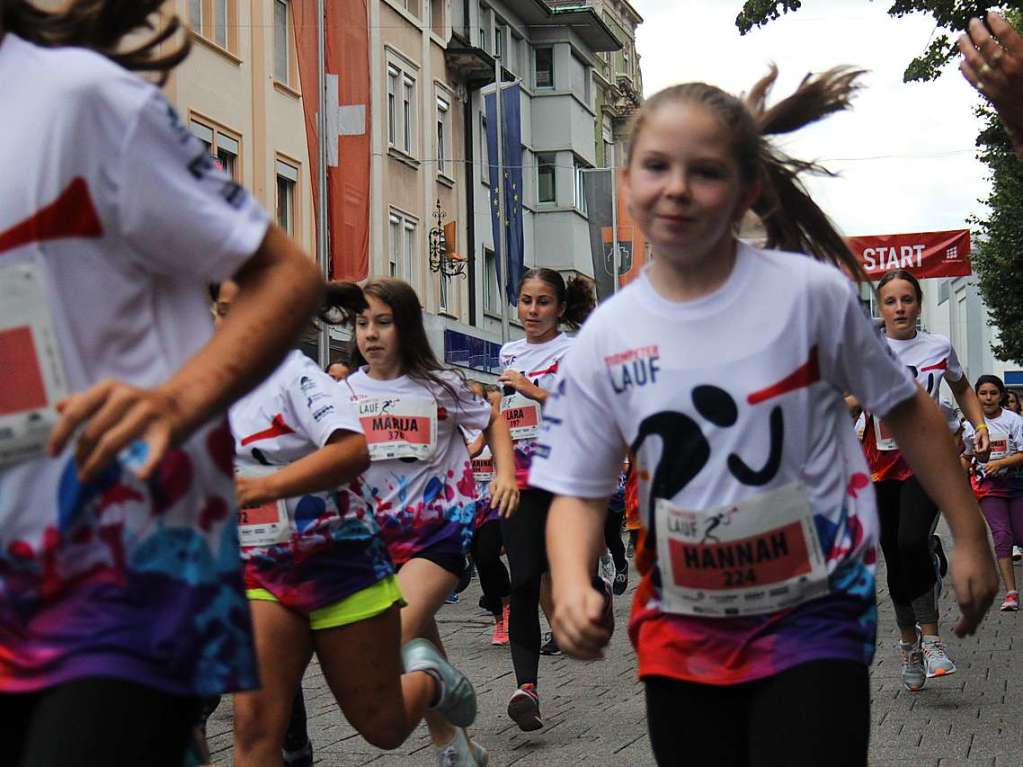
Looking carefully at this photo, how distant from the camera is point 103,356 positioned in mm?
2621

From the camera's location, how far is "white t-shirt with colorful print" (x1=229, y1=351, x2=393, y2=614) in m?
5.60

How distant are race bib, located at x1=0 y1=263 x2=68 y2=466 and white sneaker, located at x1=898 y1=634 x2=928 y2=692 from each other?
7522mm

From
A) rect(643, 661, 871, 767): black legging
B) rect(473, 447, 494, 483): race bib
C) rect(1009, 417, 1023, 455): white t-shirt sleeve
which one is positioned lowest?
rect(643, 661, 871, 767): black legging

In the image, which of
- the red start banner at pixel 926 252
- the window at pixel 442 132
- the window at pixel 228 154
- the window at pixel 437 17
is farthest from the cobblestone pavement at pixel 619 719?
the window at pixel 437 17

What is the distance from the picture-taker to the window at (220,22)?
27016 millimetres

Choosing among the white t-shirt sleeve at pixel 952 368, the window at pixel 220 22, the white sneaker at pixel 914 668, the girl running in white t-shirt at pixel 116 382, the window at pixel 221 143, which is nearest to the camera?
the girl running in white t-shirt at pixel 116 382

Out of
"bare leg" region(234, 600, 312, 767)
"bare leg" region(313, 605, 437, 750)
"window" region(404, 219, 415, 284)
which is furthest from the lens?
"window" region(404, 219, 415, 284)

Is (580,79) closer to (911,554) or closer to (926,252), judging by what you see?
(926,252)

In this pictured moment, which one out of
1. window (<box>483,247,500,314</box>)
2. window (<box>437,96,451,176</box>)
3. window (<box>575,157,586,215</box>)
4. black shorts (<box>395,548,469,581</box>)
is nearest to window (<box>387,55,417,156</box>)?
window (<box>437,96,451,176</box>)

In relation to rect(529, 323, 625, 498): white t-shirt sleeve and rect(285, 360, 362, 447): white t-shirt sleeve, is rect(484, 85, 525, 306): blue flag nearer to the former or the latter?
rect(285, 360, 362, 447): white t-shirt sleeve

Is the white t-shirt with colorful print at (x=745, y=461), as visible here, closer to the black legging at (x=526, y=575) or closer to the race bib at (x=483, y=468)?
the black legging at (x=526, y=575)

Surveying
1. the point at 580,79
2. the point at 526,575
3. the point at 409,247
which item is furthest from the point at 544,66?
the point at 526,575

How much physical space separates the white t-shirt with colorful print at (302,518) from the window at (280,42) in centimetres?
2410

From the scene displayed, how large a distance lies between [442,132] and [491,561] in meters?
28.9
